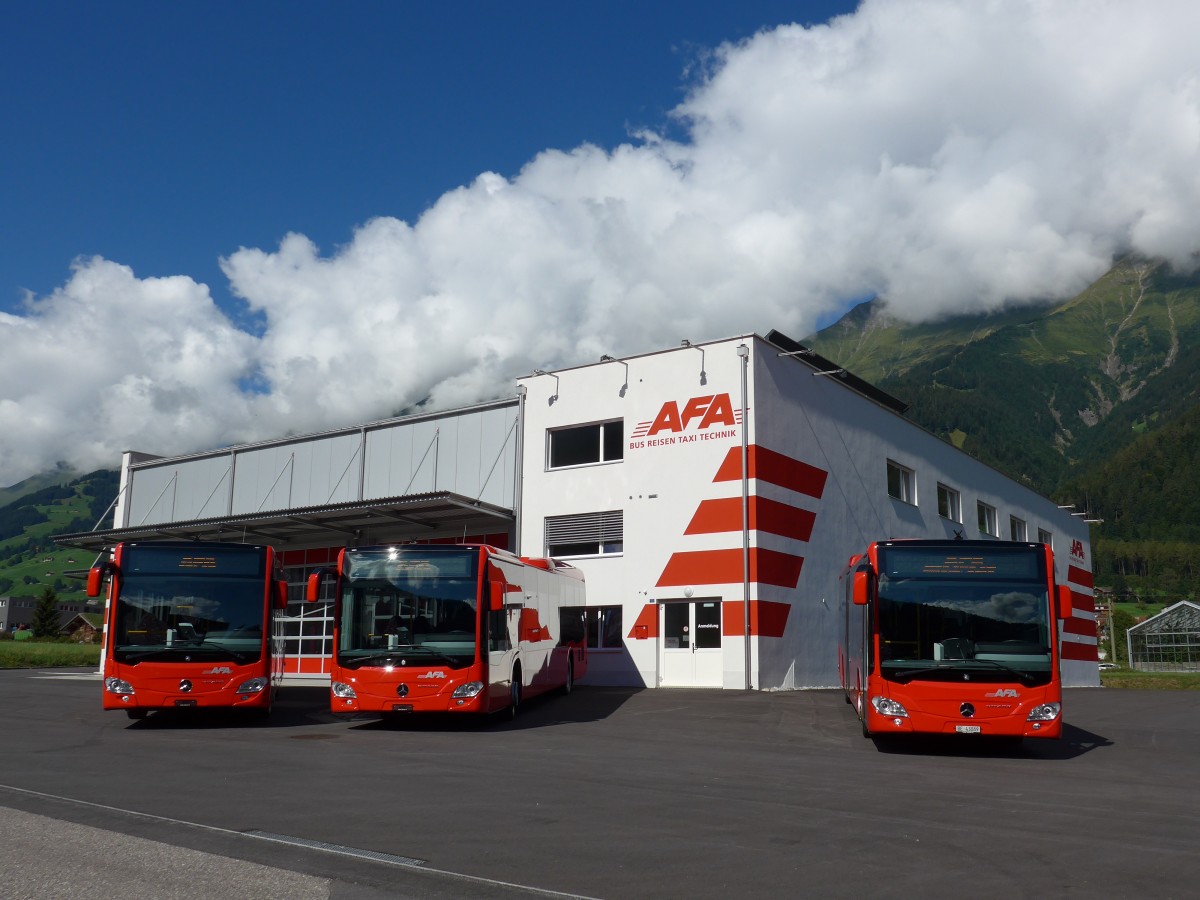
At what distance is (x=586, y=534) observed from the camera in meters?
27.8

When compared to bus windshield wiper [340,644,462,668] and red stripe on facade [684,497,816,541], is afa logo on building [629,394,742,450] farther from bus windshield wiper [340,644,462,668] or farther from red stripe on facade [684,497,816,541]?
bus windshield wiper [340,644,462,668]

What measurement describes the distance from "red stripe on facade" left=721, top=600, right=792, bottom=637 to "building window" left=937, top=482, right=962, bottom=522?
12709mm

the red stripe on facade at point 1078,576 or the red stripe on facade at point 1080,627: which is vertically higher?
the red stripe on facade at point 1078,576

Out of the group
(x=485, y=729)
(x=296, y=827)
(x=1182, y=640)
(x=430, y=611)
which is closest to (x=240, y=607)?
(x=430, y=611)

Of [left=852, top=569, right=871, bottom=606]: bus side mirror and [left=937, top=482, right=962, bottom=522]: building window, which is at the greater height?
[left=937, top=482, right=962, bottom=522]: building window

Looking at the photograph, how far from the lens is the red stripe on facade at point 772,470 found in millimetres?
25406

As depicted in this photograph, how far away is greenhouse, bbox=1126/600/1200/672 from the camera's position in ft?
246

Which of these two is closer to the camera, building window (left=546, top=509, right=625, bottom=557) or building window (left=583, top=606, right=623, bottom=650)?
building window (left=583, top=606, right=623, bottom=650)

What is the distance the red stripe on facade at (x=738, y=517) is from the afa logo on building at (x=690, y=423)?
1684mm

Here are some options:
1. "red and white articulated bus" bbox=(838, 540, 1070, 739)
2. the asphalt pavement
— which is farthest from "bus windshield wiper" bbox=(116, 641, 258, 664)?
"red and white articulated bus" bbox=(838, 540, 1070, 739)

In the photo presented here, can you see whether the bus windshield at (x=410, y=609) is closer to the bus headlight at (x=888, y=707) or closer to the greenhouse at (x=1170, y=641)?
the bus headlight at (x=888, y=707)

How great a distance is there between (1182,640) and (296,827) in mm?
82411

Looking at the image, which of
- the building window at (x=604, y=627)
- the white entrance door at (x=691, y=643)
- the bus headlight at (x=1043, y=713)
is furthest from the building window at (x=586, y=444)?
the bus headlight at (x=1043, y=713)

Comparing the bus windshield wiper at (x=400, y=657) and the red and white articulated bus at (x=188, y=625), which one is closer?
the bus windshield wiper at (x=400, y=657)
